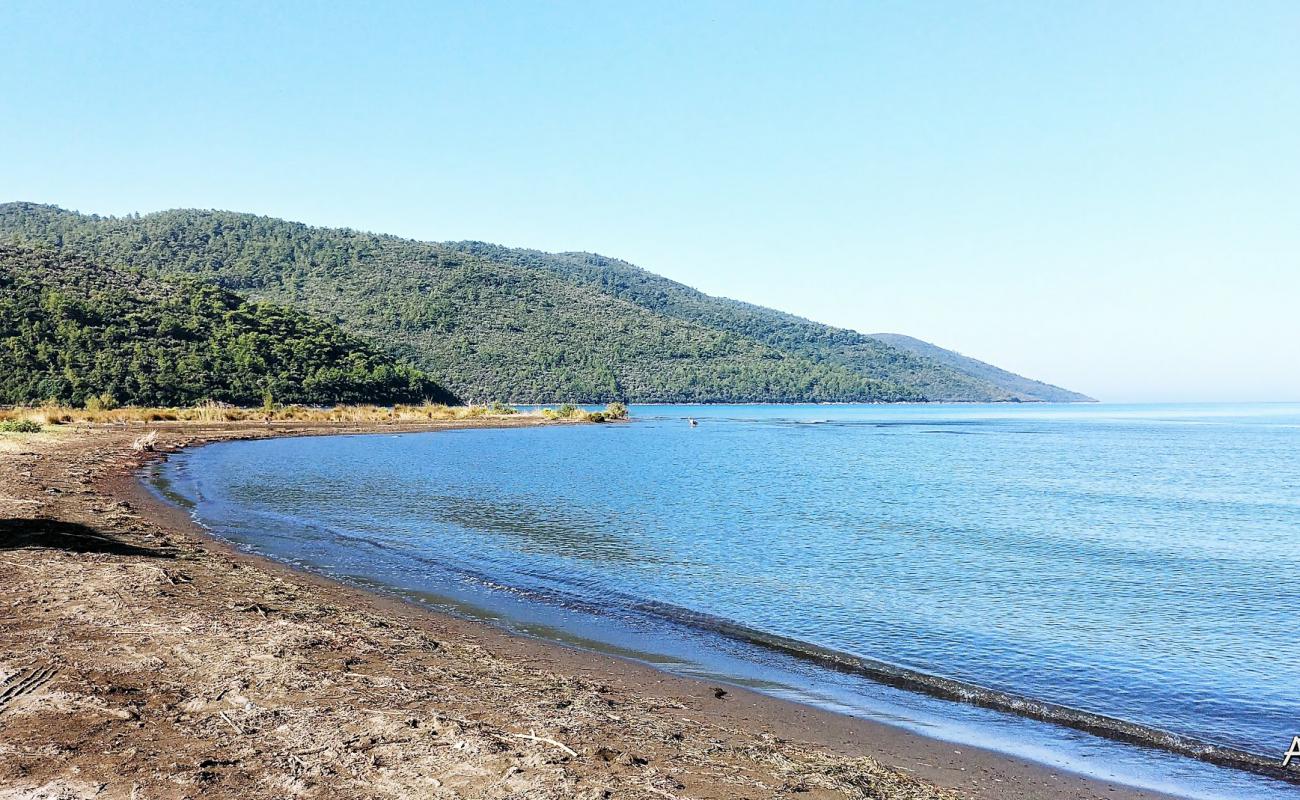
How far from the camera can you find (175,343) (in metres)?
76.8

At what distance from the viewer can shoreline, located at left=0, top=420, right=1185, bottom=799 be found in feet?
19.7

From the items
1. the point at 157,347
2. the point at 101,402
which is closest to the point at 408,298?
the point at 157,347

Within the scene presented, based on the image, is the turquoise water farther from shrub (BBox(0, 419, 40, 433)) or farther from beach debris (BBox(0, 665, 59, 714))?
shrub (BBox(0, 419, 40, 433))

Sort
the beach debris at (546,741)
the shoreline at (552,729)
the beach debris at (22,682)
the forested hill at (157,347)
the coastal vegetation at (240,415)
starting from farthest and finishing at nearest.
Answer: the forested hill at (157,347) → the coastal vegetation at (240,415) → the beach debris at (22,682) → the beach debris at (546,741) → the shoreline at (552,729)

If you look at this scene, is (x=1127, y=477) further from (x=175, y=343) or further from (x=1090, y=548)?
(x=175, y=343)

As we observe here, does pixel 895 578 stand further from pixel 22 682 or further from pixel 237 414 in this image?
pixel 237 414

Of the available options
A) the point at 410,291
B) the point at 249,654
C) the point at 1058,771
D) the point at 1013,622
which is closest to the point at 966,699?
the point at 1058,771

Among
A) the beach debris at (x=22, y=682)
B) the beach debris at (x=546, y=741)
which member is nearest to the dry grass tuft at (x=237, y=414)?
the beach debris at (x=22, y=682)

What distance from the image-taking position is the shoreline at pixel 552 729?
6.02 meters

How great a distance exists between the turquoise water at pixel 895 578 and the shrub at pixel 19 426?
26.2ft

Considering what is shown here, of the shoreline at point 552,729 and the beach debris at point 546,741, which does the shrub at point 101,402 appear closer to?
the shoreline at point 552,729

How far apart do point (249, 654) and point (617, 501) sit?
1936 cm

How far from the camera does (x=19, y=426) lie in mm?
39281

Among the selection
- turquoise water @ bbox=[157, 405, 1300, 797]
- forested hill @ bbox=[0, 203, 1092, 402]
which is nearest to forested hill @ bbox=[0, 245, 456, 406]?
turquoise water @ bbox=[157, 405, 1300, 797]
